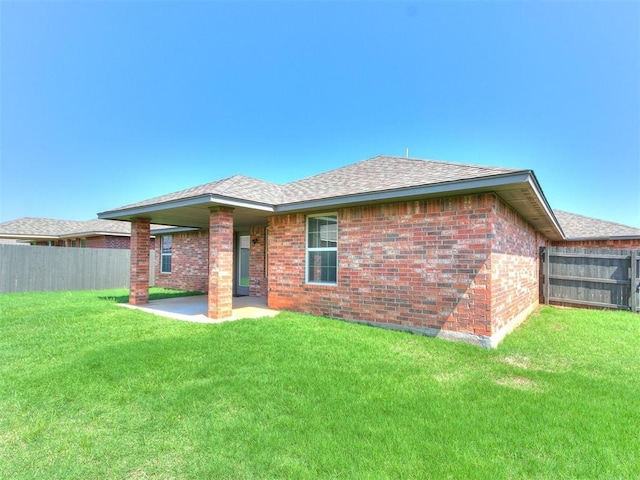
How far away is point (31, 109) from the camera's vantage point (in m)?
12.6

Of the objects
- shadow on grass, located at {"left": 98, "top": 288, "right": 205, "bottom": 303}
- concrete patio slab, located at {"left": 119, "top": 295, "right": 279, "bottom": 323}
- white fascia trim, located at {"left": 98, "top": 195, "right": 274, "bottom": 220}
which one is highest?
white fascia trim, located at {"left": 98, "top": 195, "right": 274, "bottom": 220}

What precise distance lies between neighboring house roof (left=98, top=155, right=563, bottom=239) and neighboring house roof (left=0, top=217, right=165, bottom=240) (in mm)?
10824

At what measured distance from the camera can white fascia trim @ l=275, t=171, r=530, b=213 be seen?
4797mm

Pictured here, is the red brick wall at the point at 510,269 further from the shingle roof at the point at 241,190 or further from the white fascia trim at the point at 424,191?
the shingle roof at the point at 241,190

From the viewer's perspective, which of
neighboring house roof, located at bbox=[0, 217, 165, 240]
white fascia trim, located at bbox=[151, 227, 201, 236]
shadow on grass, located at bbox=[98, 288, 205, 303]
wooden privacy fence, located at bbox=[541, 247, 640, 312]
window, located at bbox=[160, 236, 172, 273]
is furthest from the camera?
neighboring house roof, located at bbox=[0, 217, 165, 240]

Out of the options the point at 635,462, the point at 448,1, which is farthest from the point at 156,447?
the point at 448,1

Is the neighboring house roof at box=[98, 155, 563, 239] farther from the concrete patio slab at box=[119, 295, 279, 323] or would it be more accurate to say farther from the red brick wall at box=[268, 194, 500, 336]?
the concrete patio slab at box=[119, 295, 279, 323]

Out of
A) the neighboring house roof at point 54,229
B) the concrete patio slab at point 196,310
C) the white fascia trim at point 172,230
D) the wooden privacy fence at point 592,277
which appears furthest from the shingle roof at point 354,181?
the neighboring house roof at point 54,229

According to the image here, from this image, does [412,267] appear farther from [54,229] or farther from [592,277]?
[54,229]

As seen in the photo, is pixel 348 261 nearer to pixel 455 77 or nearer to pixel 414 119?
pixel 455 77

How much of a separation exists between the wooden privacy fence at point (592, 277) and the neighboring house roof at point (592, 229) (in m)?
3.41

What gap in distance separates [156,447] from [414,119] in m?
13.9

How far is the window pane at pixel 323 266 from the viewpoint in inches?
293

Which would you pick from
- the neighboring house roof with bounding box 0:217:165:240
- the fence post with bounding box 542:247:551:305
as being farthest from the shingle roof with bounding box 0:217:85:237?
the fence post with bounding box 542:247:551:305
